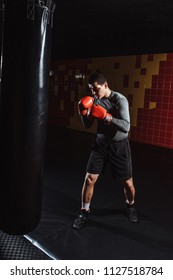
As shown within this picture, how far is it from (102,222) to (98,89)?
3.45 ft

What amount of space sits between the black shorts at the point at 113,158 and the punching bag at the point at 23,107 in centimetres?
58

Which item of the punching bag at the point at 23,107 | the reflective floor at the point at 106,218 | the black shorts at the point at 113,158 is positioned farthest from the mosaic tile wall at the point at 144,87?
the punching bag at the point at 23,107

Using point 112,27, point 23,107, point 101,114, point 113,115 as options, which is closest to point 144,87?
point 112,27

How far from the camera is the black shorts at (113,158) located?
206 centimetres

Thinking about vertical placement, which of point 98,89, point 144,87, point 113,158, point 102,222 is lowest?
point 102,222

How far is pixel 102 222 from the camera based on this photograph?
7.04ft

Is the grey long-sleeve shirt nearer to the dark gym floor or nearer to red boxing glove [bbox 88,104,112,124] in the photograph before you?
red boxing glove [bbox 88,104,112,124]

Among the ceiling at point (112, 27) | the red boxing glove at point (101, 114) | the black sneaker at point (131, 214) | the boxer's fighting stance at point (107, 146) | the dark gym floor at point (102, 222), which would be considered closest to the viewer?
the dark gym floor at point (102, 222)

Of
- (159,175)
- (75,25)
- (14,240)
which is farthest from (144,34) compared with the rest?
(14,240)

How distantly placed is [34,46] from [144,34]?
4241 mm

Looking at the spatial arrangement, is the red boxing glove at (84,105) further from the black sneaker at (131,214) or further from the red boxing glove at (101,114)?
the black sneaker at (131,214)

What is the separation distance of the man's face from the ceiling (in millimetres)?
2036

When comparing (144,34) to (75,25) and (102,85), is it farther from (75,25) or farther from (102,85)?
(102,85)

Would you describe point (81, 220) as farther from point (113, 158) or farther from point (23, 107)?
point (23, 107)
